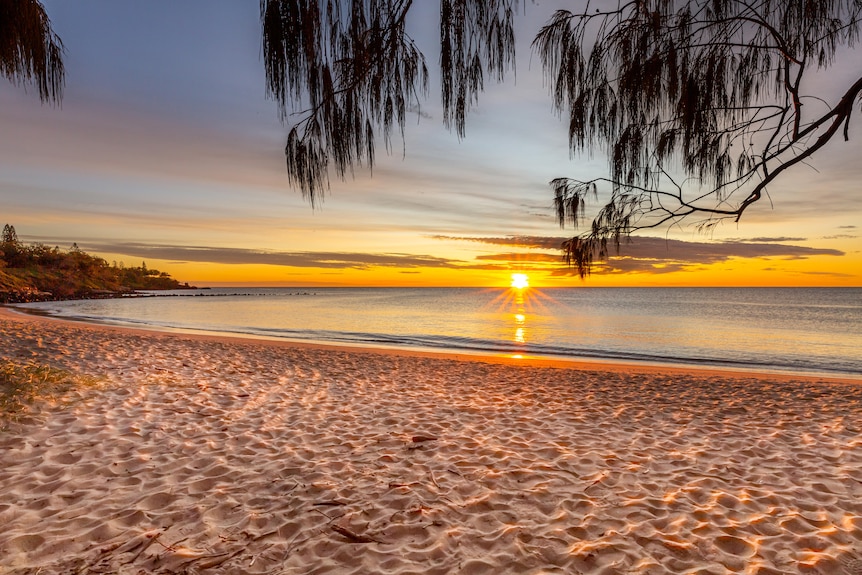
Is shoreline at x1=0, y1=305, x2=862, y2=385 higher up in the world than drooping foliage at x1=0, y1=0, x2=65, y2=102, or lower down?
lower down

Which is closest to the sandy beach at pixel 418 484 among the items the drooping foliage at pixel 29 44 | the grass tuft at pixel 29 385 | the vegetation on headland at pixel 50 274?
the grass tuft at pixel 29 385

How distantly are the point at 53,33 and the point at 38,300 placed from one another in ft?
205

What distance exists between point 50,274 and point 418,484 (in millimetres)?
92743

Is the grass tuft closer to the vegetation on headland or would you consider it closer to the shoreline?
the shoreline

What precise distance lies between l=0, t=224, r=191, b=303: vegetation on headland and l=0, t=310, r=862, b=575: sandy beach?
58.5m

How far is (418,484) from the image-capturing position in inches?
156

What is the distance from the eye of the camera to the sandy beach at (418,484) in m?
2.89

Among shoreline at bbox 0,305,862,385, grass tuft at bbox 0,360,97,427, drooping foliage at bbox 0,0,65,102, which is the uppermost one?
drooping foliage at bbox 0,0,65,102

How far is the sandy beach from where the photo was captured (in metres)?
2.89

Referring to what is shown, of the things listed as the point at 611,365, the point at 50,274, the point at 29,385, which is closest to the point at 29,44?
the point at 29,385

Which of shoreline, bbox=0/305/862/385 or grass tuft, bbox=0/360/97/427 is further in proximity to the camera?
shoreline, bbox=0/305/862/385

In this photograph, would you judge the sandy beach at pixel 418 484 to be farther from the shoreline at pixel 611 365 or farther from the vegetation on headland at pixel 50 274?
the vegetation on headland at pixel 50 274

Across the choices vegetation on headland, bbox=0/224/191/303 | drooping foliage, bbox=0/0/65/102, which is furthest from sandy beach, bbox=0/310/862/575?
vegetation on headland, bbox=0/224/191/303

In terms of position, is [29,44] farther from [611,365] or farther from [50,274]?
[50,274]
